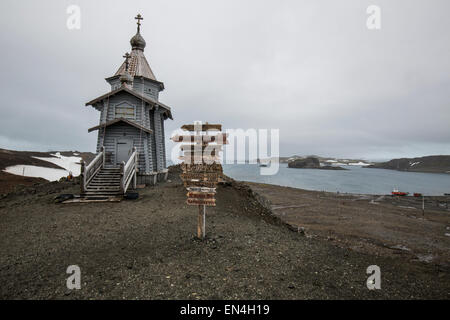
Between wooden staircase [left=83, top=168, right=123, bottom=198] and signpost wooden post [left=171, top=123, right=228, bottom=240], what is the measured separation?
8531 millimetres

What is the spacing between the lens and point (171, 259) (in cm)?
612

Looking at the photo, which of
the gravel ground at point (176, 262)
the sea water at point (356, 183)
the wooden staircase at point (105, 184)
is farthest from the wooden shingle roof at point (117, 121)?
the sea water at point (356, 183)

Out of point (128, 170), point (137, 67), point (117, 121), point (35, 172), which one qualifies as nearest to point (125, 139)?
point (117, 121)

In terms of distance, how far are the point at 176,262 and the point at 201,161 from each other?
3.30m

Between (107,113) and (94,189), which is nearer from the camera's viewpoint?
(94,189)

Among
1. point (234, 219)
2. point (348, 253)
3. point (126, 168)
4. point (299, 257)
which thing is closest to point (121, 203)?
point (126, 168)

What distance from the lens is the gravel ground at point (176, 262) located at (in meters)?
4.78

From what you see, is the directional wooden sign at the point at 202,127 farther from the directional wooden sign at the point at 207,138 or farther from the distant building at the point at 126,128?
the distant building at the point at 126,128

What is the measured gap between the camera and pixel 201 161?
23.6 ft

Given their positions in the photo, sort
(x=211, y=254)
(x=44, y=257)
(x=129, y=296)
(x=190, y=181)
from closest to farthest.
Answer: (x=129, y=296) < (x=44, y=257) < (x=211, y=254) < (x=190, y=181)

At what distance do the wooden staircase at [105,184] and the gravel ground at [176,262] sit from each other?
289 centimetres

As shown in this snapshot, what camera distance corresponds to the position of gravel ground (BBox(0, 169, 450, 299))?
478 cm
